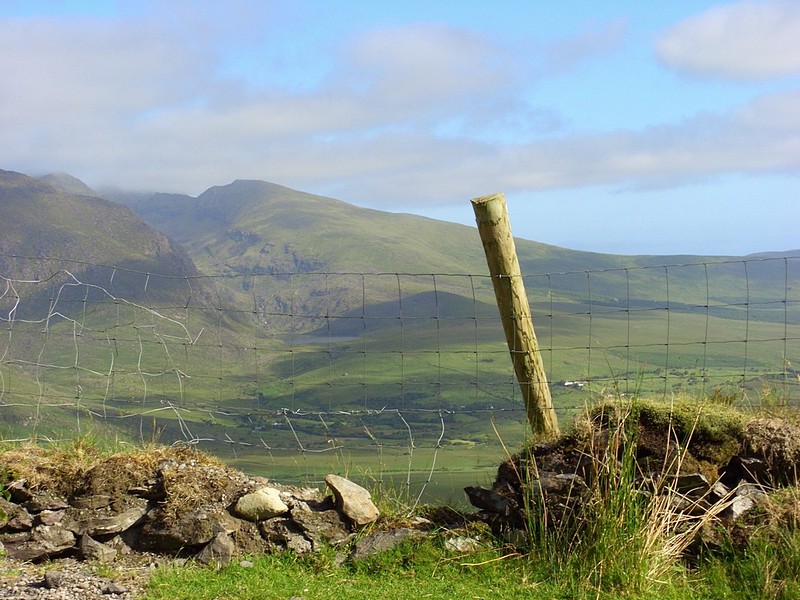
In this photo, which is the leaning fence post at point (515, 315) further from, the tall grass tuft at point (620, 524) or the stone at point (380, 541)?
the stone at point (380, 541)

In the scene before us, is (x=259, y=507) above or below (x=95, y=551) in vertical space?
above

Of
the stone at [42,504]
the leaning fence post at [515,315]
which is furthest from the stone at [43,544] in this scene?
the leaning fence post at [515,315]

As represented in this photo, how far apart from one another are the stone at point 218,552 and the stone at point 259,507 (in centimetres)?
28

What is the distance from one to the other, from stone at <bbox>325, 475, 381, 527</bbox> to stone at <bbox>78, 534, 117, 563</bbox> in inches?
75.4

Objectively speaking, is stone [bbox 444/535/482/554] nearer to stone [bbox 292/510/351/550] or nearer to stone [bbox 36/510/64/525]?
stone [bbox 292/510/351/550]

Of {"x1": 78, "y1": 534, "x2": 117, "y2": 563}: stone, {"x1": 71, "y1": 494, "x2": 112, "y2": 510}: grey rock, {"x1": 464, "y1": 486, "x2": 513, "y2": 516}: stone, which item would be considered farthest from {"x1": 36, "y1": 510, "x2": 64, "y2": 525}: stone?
{"x1": 464, "y1": 486, "x2": 513, "y2": 516}: stone

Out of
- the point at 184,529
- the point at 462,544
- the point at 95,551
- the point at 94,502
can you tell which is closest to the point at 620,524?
the point at 462,544

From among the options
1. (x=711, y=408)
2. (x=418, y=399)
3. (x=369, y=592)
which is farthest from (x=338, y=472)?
(x=418, y=399)

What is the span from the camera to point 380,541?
24.3 feet

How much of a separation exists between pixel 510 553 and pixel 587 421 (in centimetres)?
129

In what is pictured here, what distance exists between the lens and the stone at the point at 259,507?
7.69 metres

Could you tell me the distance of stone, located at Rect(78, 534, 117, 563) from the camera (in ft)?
24.8

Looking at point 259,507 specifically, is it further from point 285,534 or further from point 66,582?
point 66,582

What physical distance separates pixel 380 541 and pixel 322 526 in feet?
1.81
